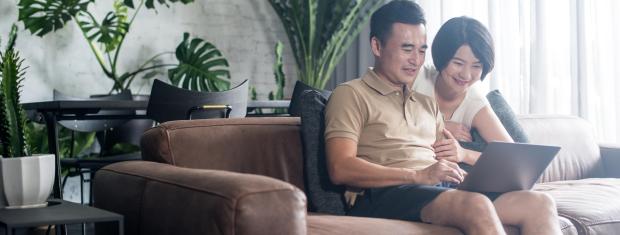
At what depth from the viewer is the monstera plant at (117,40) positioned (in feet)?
15.4

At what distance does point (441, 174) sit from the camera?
2.08 meters

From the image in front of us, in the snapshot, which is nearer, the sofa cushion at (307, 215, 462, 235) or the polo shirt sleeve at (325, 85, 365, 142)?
the sofa cushion at (307, 215, 462, 235)

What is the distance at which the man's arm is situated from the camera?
6.96 ft

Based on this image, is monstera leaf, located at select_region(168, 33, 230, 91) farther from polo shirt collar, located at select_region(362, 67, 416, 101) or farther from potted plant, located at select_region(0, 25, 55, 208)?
potted plant, located at select_region(0, 25, 55, 208)

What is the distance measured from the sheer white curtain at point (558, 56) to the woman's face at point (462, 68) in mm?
1911

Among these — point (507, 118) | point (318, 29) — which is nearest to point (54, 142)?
point (507, 118)

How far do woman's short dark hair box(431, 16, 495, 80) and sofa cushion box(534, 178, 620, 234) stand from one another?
0.49 meters

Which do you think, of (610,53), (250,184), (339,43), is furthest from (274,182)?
(339,43)

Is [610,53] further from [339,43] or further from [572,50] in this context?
[339,43]

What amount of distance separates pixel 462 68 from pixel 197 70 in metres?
2.73

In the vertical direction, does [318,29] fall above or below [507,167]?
above

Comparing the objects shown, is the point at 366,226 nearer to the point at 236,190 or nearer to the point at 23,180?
the point at 236,190

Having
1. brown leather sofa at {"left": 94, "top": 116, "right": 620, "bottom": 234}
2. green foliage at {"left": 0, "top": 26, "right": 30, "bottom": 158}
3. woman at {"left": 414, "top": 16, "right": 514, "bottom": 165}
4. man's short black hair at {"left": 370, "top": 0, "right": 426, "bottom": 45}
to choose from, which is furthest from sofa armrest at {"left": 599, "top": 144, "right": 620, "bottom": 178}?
green foliage at {"left": 0, "top": 26, "right": 30, "bottom": 158}

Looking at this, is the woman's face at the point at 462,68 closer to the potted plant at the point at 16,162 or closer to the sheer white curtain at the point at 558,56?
the potted plant at the point at 16,162
